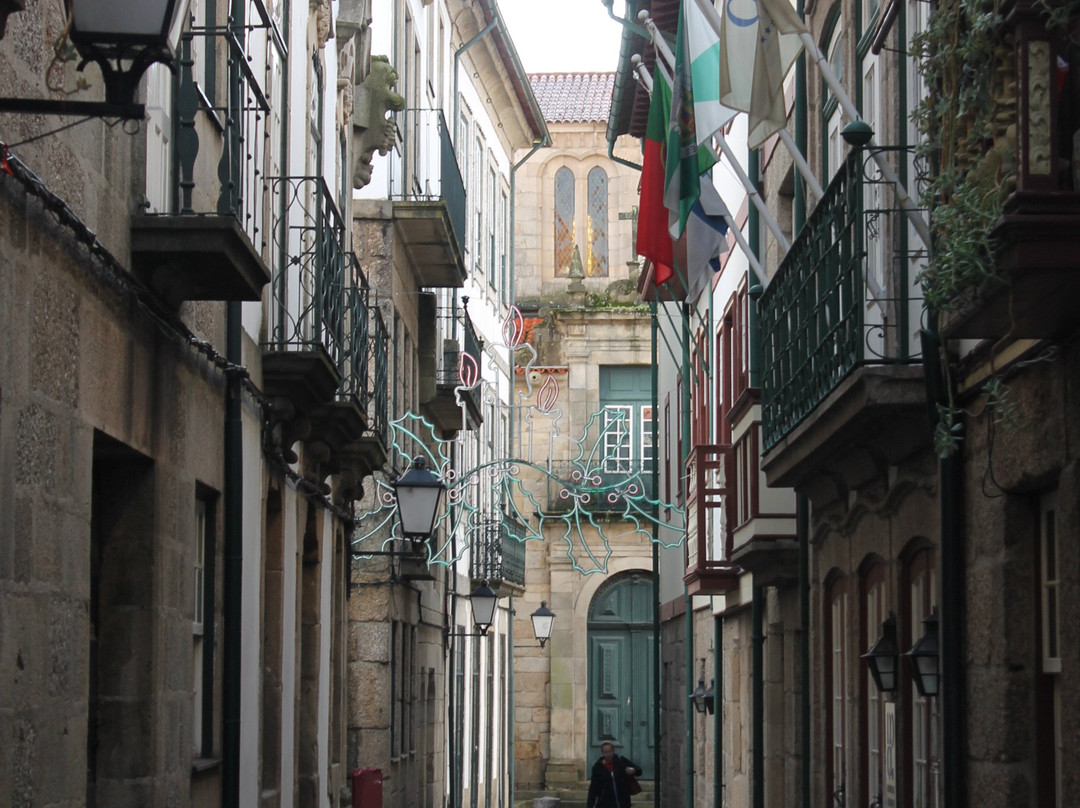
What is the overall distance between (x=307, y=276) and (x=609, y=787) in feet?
40.1

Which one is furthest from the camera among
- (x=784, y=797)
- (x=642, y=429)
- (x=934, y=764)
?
(x=642, y=429)

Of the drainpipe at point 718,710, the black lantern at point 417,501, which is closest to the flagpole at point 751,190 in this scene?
the black lantern at point 417,501

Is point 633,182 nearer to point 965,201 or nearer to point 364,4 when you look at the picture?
point 364,4

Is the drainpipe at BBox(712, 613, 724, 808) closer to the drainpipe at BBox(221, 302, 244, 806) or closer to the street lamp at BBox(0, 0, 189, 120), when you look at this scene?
the drainpipe at BBox(221, 302, 244, 806)

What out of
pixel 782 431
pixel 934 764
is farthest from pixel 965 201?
pixel 782 431

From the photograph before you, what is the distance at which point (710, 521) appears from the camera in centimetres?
2081

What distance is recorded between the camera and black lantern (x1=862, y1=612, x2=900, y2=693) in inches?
423

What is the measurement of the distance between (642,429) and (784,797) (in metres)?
23.9

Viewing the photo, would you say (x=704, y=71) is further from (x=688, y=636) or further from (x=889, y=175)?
(x=688, y=636)

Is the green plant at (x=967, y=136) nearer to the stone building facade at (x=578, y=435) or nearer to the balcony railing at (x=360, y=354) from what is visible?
the balcony railing at (x=360, y=354)

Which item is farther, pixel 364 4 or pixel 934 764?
pixel 364 4

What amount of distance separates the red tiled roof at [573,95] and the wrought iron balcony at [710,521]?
76.2 ft

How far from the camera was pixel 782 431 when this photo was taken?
40.8ft

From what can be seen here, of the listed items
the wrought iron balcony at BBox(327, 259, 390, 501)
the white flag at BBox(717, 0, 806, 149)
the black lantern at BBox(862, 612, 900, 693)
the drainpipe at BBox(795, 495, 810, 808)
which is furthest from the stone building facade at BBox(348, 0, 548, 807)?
the white flag at BBox(717, 0, 806, 149)
